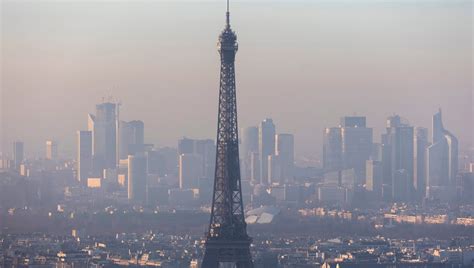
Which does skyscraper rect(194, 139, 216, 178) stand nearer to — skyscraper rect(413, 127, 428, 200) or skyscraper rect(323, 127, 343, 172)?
skyscraper rect(323, 127, 343, 172)

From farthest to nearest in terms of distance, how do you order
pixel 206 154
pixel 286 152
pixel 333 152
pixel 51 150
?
pixel 333 152 < pixel 286 152 < pixel 206 154 < pixel 51 150

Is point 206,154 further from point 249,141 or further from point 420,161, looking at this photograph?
point 420,161

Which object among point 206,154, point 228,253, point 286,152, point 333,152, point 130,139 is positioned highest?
point 130,139

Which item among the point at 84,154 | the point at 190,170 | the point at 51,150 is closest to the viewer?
the point at 51,150

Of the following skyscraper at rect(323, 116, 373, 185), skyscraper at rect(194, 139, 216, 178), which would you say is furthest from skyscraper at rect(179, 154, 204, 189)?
skyscraper at rect(323, 116, 373, 185)

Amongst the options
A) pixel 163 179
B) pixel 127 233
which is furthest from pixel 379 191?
pixel 127 233

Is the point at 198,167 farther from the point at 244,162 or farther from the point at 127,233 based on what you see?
the point at 127,233

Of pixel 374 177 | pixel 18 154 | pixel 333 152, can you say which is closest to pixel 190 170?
pixel 374 177
